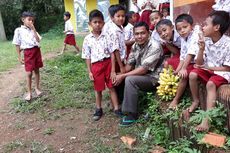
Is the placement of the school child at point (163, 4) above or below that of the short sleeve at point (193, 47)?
above

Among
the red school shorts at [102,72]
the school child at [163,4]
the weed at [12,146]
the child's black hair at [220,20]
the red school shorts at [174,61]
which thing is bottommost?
the weed at [12,146]

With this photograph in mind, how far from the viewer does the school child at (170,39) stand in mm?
4706

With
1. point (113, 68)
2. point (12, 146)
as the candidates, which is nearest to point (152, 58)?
point (113, 68)

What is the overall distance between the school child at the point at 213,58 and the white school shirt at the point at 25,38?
10.9ft

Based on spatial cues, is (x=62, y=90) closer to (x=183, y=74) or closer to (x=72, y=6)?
(x=183, y=74)

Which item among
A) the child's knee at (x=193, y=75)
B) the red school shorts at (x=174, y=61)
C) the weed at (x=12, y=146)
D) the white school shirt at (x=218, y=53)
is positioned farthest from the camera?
the red school shorts at (x=174, y=61)

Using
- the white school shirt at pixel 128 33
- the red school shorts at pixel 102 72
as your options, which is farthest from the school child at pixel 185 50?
the white school shirt at pixel 128 33

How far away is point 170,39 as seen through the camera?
4926 mm

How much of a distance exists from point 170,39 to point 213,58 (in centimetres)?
123

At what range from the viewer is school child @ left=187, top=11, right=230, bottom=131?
355 cm

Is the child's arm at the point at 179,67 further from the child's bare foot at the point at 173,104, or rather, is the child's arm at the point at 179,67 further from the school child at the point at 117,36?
the school child at the point at 117,36

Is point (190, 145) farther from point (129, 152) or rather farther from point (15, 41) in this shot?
point (15, 41)

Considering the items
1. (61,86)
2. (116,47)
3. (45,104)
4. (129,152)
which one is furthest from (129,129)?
(61,86)

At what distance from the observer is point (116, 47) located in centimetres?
491
